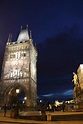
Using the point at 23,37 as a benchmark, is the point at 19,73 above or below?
below

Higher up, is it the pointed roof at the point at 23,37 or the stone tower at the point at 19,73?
the pointed roof at the point at 23,37

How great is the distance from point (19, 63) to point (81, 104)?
34.4 meters

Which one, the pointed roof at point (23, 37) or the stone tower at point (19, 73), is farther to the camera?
the pointed roof at point (23, 37)

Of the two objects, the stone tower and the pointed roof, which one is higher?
the pointed roof

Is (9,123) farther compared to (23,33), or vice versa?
(23,33)

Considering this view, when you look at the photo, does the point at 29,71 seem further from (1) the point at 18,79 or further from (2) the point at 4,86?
(2) the point at 4,86

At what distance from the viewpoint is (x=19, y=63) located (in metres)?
51.5

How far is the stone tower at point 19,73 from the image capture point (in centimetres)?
4703

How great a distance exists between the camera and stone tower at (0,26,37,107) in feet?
154

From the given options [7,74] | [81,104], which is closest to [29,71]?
[7,74]

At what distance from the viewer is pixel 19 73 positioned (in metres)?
49.5

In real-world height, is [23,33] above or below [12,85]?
above

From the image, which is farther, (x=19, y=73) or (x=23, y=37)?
(x=23, y=37)

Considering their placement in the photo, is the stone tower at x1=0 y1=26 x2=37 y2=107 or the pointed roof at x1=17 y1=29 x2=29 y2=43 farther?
the pointed roof at x1=17 y1=29 x2=29 y2=43
